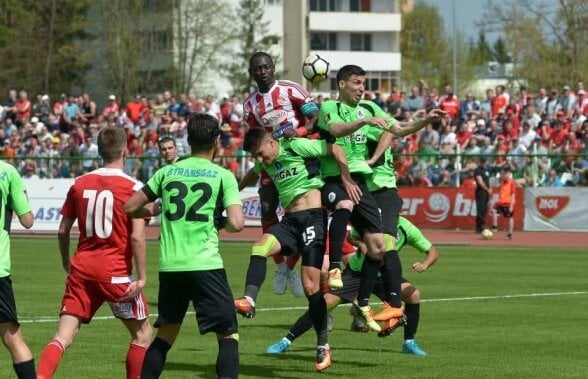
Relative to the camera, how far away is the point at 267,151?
1200cm

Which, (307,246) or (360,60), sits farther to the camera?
(360,60)

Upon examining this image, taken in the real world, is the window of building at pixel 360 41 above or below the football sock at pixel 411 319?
above

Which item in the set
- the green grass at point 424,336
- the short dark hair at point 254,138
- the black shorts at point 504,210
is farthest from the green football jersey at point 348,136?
the black shorts at point 504,210

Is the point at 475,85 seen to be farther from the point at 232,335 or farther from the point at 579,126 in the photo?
the point at 232,335

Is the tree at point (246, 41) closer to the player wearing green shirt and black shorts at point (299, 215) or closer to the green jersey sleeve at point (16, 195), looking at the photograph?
the player wearing green shirt and black shorts at point (299, 215)

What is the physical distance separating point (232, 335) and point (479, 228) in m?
26.4

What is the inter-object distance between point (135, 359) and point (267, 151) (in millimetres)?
2530

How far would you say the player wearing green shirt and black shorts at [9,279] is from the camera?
388 inches

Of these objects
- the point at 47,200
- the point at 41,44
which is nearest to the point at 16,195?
the point at 47,200

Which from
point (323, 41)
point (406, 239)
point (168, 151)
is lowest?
point (406, 239)

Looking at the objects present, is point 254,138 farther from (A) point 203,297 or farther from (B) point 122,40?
(B) point 122,40

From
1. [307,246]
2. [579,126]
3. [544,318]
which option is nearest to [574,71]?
[579,126]

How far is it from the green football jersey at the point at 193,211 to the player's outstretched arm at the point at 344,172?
Answer: 9.89 ft

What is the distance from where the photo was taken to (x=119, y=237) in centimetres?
1016
